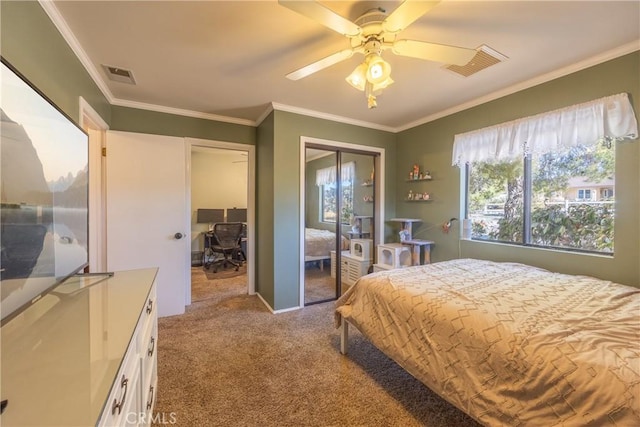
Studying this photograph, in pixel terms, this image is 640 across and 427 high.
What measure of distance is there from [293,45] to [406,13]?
92 centimetres

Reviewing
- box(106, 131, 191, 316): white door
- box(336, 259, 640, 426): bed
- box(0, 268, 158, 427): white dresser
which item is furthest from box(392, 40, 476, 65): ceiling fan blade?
box(106, 131, 191, 316): white door

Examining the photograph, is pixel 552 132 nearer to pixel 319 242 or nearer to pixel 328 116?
pixel 328 116

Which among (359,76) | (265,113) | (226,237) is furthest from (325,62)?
(226,237)

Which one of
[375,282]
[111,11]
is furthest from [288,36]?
[375,282]

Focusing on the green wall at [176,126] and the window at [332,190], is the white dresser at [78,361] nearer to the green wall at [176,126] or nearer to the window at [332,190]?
the green wall at [176,126]

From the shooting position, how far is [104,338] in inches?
37.3

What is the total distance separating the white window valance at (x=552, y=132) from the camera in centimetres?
198

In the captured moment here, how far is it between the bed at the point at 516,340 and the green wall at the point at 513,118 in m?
0.35

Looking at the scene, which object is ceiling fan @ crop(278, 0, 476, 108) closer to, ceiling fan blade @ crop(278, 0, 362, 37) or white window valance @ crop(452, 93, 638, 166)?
ceiling fan blade @ crop(278, 0, 362, 37)

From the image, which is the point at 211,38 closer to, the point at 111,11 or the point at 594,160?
the point at 111,11

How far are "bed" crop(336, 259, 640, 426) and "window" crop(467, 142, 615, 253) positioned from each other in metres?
0.53

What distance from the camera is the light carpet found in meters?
1.58

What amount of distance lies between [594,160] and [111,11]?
3.65 m

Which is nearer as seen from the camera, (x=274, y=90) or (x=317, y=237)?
(x=274, y=90)
